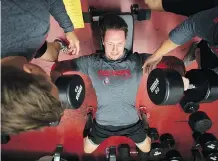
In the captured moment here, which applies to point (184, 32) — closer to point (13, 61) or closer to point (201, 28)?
point (201, 28)

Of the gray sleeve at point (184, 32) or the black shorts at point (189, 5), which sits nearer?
the gray sleeve at point (184, 32)

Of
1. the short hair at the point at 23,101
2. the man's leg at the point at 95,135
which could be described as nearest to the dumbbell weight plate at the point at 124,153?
the man's leg at the point at 95,135

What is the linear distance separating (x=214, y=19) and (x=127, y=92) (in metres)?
0.74

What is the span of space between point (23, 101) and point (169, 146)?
5.26ft

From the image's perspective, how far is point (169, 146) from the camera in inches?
84.8

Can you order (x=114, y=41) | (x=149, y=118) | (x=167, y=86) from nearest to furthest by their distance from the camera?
(x=167, y=86) < (x=114, y=41) < (x=149, y=118)

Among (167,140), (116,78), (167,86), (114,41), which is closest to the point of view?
(167,86)

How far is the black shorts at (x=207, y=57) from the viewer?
5.08ft

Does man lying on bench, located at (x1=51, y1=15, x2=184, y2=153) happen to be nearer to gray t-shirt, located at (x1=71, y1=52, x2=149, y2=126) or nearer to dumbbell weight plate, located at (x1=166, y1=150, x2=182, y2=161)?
gray t-shirt, located at (x1=71, y1=52, x2=149, y2=126)

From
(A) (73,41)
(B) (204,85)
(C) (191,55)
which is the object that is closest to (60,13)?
(A) (73,41)

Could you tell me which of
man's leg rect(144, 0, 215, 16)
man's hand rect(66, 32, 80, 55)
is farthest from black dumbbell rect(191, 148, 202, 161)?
man's hand rect(66, 32, 80, 55)

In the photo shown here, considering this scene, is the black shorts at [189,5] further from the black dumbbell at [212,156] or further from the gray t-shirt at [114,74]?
the black dumbbell at [212,156]

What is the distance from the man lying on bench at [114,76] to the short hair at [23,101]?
0.60 m

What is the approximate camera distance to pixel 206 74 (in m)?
1.41
